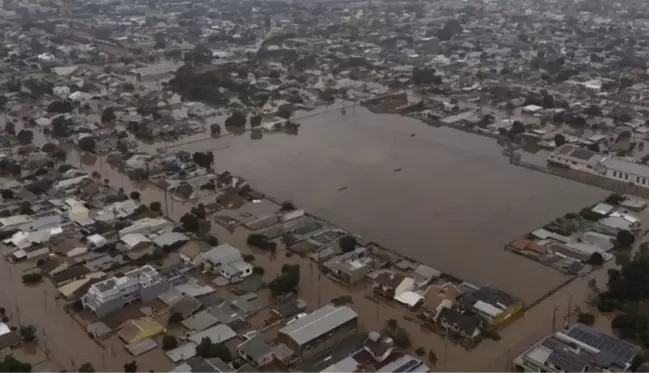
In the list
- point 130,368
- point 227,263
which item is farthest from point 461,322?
point 130,368

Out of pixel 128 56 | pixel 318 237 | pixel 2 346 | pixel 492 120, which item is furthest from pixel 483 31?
pixel 2 346

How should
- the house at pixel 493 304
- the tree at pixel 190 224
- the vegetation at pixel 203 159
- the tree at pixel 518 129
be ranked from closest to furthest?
the house at pixel 493 304 → the tree at pixel 190 224 → the vegetation at pixel 203 159 → the tree at pixel 518 129

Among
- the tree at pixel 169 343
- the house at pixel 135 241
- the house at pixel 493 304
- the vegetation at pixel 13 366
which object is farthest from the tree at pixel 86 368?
the house at pixel 493 304

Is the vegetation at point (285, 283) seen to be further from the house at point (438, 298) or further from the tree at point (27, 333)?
the tree at point (27, 333)

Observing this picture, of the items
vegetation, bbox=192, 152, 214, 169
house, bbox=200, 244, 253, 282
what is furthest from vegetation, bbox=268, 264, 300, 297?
vegetation, bbox=192, 152, 214, 169

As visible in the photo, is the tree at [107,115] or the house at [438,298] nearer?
the house at [438,298]

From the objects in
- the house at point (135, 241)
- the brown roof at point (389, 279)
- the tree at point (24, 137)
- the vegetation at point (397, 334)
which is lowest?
the vegetation at point (397, 334)

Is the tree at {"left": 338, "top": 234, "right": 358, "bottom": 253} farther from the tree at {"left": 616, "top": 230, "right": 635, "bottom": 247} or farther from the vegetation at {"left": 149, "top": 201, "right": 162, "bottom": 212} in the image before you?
the tree at {"left": 616, "top": 230, "right": 635, "bottom": 247}
